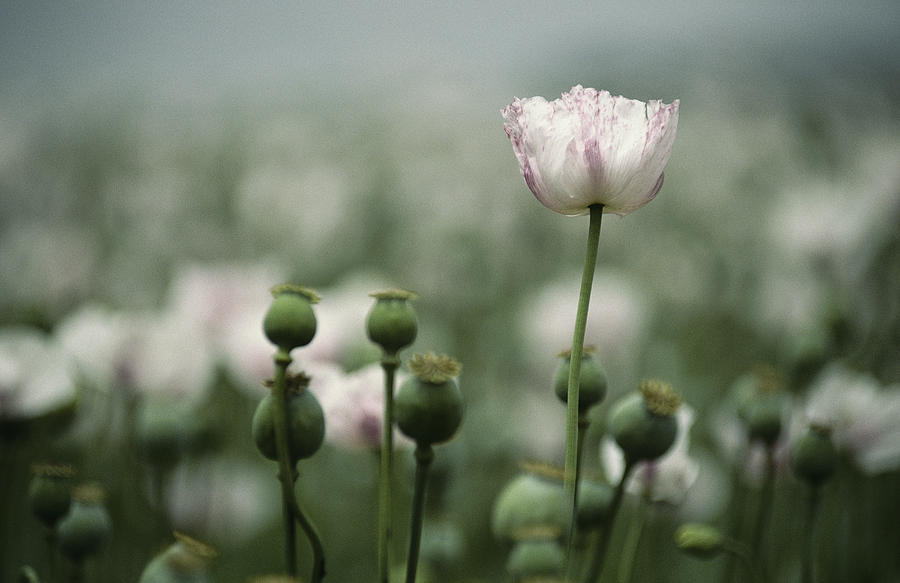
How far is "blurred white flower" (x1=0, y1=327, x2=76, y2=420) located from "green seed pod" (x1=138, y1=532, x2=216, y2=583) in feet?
1.17

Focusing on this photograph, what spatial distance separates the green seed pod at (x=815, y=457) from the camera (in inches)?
27.7

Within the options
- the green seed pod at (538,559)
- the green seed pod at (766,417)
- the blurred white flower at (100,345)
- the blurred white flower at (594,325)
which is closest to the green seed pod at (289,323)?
the green seed pod at (538,559)

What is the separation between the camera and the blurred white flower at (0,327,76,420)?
0.77 m

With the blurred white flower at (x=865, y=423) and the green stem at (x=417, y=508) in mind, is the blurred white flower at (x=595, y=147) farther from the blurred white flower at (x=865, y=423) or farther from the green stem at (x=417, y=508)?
the blurred white flower at (x=865, y=423)

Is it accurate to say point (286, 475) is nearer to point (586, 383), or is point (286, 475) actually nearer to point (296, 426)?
point (296, 426)

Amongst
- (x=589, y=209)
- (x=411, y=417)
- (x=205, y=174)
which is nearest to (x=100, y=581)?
(x=411, y=417)

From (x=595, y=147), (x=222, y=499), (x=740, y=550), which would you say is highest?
(x=595, y=147)

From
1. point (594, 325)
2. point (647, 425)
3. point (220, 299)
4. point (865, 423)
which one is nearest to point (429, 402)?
point (647, 425)

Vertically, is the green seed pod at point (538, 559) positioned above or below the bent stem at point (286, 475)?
below

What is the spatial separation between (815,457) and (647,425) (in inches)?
8.9

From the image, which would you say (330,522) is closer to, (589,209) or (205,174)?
(589,209)

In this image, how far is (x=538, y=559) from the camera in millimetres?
550

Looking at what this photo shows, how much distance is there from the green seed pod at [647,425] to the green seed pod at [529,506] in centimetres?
7

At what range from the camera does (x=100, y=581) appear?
104 centimetres
